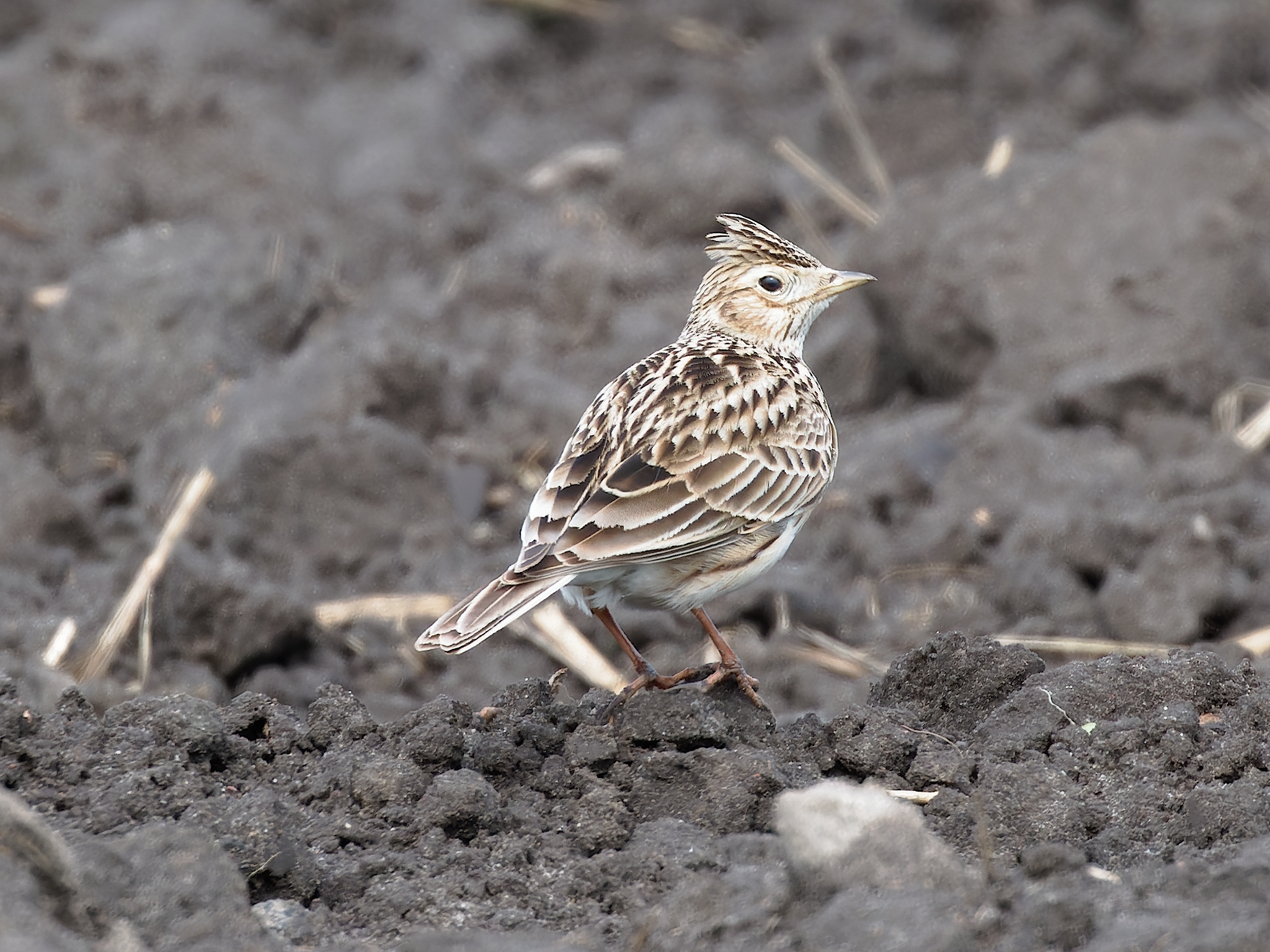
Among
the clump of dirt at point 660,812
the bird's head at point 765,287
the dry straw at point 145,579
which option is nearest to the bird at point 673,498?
the bird's head at point 765,287

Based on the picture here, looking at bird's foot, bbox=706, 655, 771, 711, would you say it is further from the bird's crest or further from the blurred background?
the bird's crest

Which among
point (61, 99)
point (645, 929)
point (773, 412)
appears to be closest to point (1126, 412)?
point (773, 412)

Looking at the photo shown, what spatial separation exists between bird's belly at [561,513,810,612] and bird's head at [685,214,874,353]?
122 centimetres

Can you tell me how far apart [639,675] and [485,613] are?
33.2 inches

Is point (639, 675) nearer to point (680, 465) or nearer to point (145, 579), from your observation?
point (680, 465)

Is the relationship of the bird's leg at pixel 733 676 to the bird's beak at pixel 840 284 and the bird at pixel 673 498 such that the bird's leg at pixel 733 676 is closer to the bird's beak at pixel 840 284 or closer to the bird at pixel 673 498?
the bird at pixel 673 498

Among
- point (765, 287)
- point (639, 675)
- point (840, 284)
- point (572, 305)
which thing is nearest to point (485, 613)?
point (639, 675)

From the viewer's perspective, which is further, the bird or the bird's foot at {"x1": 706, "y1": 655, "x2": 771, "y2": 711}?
the bird's foot at {"x1": 706, "y1": 655, "x2": 771, "y2": 711}

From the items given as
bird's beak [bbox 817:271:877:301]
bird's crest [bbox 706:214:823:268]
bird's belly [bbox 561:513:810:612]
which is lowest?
bird's belly [bbox 561:513:810:612]

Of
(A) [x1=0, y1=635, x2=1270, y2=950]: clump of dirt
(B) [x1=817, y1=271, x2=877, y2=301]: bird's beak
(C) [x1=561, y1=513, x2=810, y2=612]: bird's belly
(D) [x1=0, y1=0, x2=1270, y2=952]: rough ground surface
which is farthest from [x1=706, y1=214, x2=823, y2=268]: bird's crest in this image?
(A) [x1=0, y1=635, x2=1270, y2=950]: clump of dirt

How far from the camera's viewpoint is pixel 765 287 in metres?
7.21

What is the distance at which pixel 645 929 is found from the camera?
4180 millimetres

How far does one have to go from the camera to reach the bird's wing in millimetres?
5652

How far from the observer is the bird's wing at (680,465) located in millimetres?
5652
